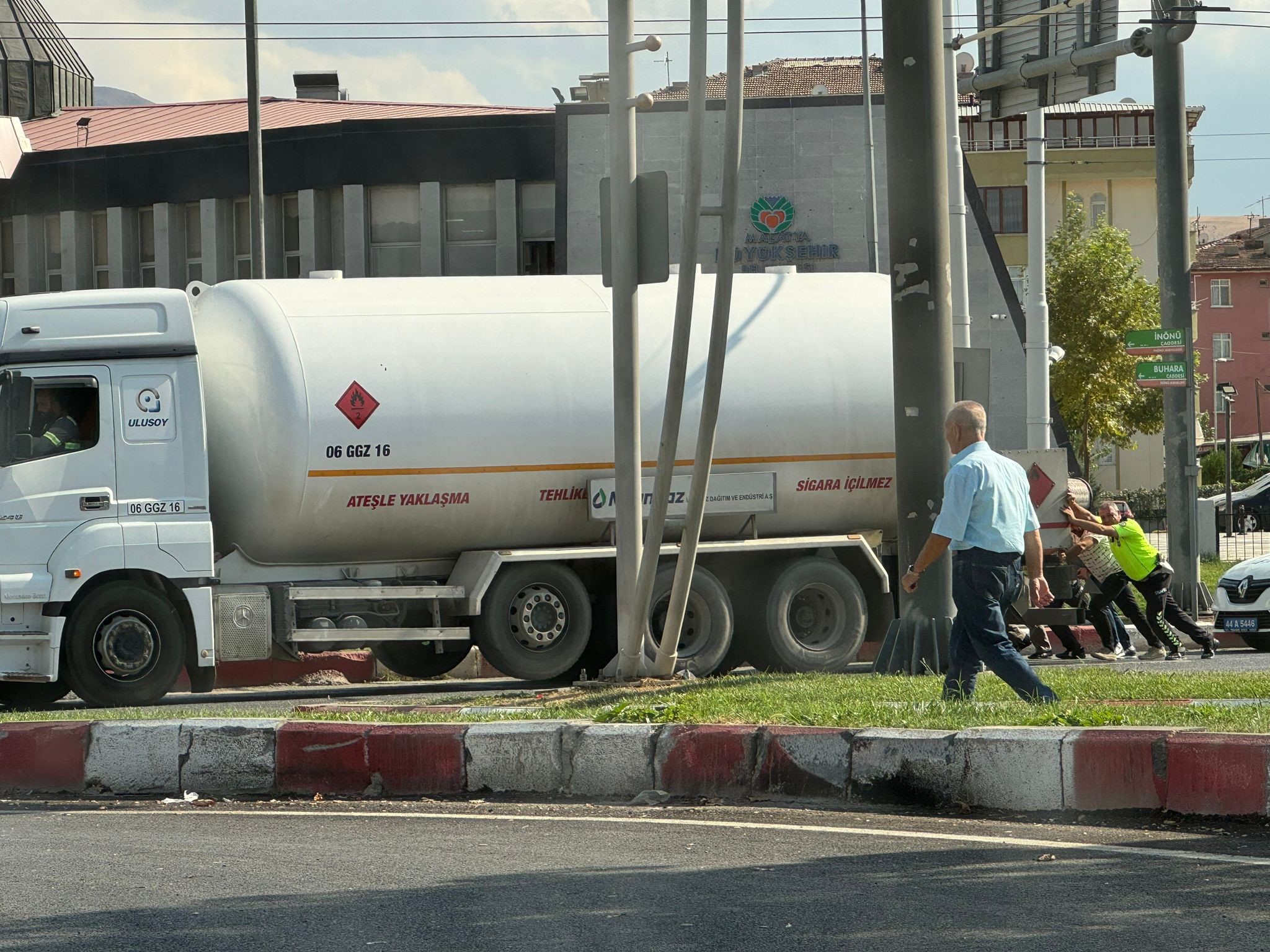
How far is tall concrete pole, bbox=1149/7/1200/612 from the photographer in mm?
18047

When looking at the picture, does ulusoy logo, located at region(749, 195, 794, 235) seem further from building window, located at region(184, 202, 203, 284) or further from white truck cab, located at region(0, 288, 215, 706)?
white truck cab, located at region(0, 288, 215, 706)

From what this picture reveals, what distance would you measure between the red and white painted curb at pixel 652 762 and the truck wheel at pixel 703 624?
229 inches

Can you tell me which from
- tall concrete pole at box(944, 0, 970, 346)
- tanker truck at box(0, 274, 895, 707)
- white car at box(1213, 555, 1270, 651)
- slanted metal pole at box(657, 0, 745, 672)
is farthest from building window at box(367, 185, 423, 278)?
slanted metal pole at box(657, 0, 745, 672)

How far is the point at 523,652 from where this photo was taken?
45.4 ft

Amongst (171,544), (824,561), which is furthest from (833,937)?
(824,561)

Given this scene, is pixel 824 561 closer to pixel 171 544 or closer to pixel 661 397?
pixel 661 397

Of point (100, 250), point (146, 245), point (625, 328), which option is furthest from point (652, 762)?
point (100, 250)

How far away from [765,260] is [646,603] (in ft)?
61.5

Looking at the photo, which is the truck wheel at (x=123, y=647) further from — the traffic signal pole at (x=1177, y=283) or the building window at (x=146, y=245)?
the building window at (x=146, y=245)

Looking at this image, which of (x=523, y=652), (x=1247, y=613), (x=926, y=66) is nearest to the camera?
(x=926, y=66)

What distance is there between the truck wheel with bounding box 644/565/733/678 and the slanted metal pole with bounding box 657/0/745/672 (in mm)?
3087

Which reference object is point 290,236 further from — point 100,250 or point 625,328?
point 625,328

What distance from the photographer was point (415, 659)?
1531 cm

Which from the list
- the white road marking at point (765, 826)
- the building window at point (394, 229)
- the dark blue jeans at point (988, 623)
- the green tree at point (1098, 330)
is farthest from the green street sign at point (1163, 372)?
the green tree at point (1098, 330)
